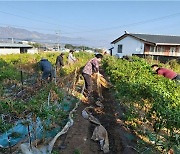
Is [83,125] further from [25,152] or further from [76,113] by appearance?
[25,152]

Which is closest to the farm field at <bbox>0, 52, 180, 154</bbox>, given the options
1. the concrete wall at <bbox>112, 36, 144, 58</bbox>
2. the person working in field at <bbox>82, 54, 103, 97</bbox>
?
the person working in field at <bbox>82, 54, 103, 97</bbox>

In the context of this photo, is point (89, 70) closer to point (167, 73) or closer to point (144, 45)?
point (167, 73)

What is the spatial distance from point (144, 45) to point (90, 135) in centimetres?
2422

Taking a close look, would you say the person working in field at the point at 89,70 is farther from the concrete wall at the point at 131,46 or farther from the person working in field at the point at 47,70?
the concrete wall at the point at 131,46

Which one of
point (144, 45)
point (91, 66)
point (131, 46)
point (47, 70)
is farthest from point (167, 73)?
point (131, 46)

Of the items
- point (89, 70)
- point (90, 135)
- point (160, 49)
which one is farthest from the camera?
point (160, 49)

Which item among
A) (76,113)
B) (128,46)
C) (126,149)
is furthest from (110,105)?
(128,46)

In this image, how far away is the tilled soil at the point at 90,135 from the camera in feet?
16.0

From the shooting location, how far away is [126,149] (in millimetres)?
5113

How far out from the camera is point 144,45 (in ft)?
92.9

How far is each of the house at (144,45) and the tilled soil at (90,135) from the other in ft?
73.2

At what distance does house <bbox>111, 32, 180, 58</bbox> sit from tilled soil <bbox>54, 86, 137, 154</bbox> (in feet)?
73.2

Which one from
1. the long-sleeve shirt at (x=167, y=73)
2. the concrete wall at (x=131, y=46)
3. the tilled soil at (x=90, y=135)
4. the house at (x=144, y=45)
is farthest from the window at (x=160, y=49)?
the tilled soil at (x=90, y=135)

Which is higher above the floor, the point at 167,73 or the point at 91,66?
the point at 91,66
